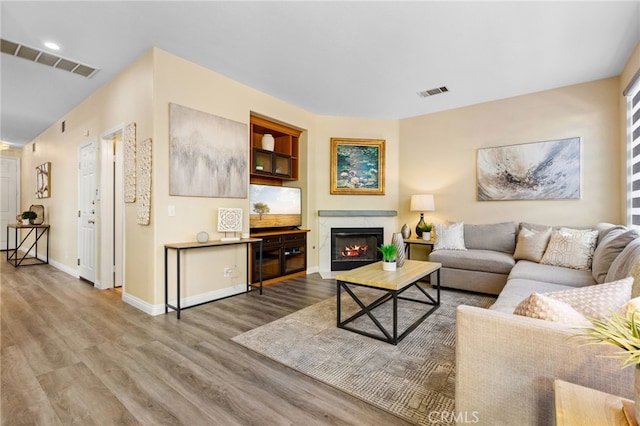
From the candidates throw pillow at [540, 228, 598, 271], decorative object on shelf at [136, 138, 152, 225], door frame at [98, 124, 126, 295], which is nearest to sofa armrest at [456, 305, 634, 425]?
throw pillow at [540, 228, 598, 271]

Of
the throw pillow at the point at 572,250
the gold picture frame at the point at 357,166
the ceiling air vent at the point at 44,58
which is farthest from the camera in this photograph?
the gold picture frame at the point at 357,166

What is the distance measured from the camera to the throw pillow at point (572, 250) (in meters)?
3.14

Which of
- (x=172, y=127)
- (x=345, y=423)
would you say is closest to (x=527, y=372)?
(x=345, y=423)

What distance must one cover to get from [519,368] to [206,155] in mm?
3459

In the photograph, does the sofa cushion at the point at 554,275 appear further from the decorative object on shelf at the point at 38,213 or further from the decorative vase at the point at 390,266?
the decorative object on shelf at the point at 38,213

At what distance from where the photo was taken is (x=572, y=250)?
321cm

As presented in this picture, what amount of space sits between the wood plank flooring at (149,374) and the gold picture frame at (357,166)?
2718 millimetres

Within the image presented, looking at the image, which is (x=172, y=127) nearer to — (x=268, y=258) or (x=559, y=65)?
(x=268, y=258)

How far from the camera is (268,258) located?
4.51 m

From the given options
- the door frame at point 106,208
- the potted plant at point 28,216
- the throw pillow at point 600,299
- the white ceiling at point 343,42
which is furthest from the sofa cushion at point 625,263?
the potted plant at point 28,216

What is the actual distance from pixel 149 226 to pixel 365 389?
106 inches

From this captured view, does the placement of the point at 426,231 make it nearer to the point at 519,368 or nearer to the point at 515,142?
the point at 515,142

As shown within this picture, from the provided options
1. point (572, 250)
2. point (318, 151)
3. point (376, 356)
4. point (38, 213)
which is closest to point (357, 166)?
point (318, 151)

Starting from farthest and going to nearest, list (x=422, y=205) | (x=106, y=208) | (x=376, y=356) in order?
(x=422, y=205) < (x=106, y=208) < (x=376, y=356)
